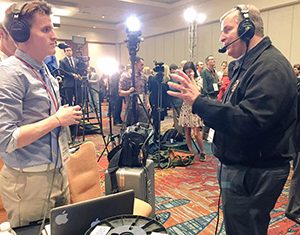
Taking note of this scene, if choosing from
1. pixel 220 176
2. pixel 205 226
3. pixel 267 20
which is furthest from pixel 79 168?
pixel 267 20

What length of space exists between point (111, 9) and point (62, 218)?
945cm

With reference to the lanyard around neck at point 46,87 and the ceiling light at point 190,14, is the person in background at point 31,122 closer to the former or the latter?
the lanyard around neck at point 46,87

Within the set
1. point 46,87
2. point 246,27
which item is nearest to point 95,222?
point 46,87

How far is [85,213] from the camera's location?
909 millimetres

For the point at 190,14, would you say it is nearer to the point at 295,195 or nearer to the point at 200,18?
the point at 200,18

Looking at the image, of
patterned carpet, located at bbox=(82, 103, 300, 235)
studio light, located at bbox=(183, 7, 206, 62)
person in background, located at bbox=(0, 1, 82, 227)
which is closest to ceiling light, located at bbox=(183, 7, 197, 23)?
studio light, located at bbox=(183, 7, 206, 62)

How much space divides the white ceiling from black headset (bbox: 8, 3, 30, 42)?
7479 millimetres

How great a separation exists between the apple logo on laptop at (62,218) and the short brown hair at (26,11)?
0.72 metres

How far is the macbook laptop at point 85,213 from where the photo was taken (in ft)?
2.85

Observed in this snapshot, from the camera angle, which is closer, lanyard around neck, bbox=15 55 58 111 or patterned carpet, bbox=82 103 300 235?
lanyard around neck, bbox=15 55 58 111

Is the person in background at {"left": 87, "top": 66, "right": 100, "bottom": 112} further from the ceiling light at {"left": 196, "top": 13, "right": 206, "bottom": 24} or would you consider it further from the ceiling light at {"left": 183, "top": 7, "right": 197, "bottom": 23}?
the ceiling light at {"left": 196, "top": 13, "right": 206, "bottom": 24}

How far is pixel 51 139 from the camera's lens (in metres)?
1.05

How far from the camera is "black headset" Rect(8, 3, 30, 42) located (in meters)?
0.96

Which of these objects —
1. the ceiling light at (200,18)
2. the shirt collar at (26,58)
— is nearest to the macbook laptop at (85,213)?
the shirt collar at (26,58)
